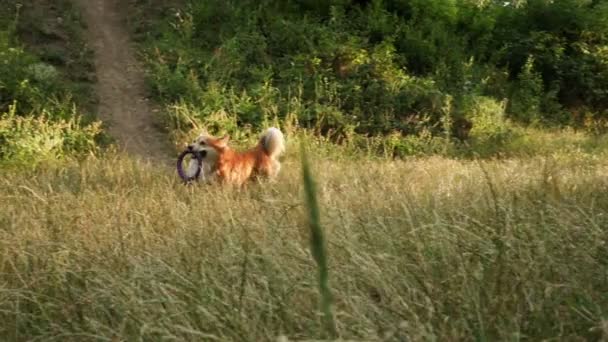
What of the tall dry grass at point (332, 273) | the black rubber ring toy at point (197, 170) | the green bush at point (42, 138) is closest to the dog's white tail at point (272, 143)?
the black rubber ring toy at point (197, 170)

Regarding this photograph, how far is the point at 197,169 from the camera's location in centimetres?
755

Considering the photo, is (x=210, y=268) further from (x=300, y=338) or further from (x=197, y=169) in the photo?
(x=197, y=169)

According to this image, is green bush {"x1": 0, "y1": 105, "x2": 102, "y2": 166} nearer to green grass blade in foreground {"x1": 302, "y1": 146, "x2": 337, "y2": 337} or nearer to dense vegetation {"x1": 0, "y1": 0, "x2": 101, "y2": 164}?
dense vegetation {"x1": 0, "y1": 0, "x2": 101, "y2": 164}

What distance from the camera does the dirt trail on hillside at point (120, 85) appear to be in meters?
11.1

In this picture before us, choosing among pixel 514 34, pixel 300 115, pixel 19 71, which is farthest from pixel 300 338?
pixel 514 34

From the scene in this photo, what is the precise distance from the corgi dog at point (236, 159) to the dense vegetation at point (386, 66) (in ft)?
8.35

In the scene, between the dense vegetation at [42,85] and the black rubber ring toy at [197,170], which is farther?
the dense vegetation at [42,85]

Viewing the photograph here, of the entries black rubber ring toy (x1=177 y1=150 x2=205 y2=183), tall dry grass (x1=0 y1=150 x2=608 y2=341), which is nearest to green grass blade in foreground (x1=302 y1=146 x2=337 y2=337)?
tall dry grass (x1=0 y1=150 x2=608 y2=341)

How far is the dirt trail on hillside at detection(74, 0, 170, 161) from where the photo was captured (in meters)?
11.1

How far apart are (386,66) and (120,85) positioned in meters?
4.89

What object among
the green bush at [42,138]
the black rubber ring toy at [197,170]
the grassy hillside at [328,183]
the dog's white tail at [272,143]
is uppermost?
the grassy hillside at [328,183]

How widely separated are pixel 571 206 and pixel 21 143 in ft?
25.1

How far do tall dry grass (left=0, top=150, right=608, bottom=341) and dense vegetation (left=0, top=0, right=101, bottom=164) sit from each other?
5.53m

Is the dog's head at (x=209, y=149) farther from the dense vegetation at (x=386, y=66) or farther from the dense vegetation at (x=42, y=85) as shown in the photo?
the dense vegetation at (x=386, y=66)
